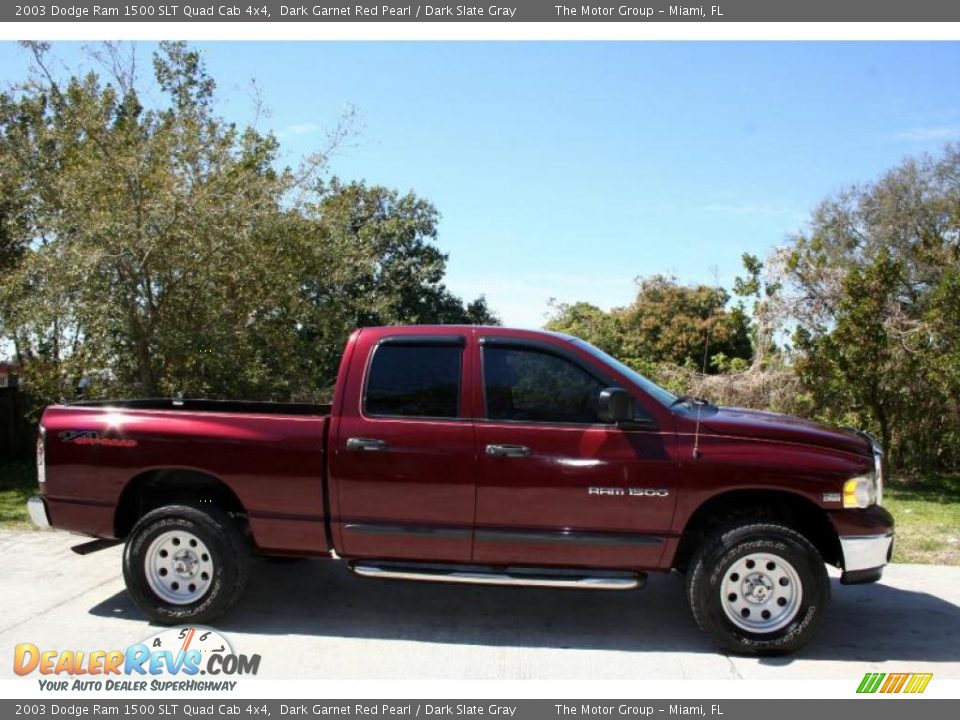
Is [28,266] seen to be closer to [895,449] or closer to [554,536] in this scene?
[554,536]

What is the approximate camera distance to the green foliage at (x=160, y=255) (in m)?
9.14

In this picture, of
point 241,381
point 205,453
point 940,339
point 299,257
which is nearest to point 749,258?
point 940,339

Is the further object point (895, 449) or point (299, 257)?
point (895, 449)

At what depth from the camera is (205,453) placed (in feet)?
18.1

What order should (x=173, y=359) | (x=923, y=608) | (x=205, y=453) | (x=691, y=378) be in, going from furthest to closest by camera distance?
(x=691, y=378) < (x=173, y=359) < (x=923, y=608) < (x=205, y=453)

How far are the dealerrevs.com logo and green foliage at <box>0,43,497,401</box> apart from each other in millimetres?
4909

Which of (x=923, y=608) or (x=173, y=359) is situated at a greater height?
A: (x=173, y=359)

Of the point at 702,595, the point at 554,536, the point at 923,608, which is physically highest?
the point at 554,536

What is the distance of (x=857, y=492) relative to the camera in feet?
16.7

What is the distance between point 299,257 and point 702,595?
6961 millimetres

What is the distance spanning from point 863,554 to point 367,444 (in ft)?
10.2

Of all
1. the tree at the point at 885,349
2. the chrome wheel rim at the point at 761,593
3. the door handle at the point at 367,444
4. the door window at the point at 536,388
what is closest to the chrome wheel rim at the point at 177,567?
the door handle at the point at 367,444

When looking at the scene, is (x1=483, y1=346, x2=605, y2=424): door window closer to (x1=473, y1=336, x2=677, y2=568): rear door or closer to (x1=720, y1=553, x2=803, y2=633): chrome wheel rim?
(x1=473, y1=336, x2=677, y2=568): rear door

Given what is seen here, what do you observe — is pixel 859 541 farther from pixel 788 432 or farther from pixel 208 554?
pixel 208 554
